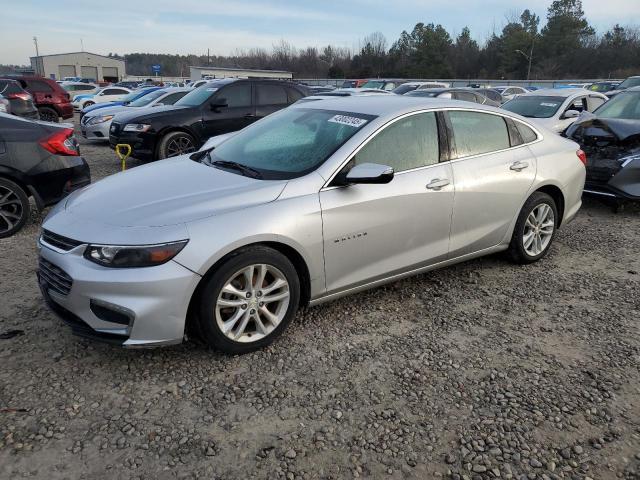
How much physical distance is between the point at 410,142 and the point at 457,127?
21.5 inches

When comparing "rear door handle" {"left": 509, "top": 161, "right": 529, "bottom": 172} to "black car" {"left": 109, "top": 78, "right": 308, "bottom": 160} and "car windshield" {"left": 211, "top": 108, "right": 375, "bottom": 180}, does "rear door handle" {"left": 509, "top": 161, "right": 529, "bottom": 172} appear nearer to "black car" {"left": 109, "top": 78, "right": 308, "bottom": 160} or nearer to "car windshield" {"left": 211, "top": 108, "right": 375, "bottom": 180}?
"car windshield" {"left": 211, "top": 108, "right": 375, "bottom": 180}

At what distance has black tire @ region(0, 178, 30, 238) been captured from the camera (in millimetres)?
5559

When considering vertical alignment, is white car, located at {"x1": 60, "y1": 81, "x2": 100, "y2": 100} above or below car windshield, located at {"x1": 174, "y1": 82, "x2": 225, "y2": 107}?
below

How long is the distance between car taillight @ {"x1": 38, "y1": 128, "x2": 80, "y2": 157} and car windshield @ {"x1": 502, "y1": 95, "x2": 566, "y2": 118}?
26.2ft

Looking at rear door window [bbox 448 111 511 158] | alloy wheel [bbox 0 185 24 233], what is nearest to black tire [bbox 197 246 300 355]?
rear door window [bbox 448 111 511 158]

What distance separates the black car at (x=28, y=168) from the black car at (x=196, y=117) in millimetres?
3215

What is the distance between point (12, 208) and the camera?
18.6 feet

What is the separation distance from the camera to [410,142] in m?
3.87

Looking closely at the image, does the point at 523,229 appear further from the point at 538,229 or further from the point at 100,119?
the point at 100,119

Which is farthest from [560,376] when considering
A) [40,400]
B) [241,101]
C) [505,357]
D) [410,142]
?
[241,101]

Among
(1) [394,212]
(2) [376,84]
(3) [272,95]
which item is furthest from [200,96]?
(2) [376,84]

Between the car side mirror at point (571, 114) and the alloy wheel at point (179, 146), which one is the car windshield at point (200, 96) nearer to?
the alloy wheel at point (179, 146)

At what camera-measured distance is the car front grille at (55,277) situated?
116 inches

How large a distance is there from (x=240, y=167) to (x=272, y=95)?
7.05 m
